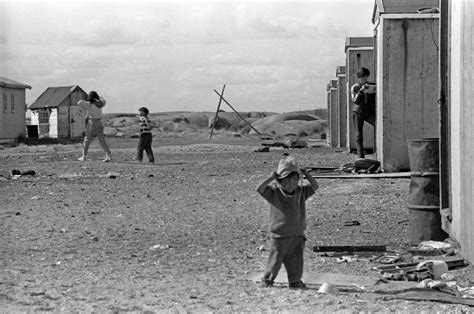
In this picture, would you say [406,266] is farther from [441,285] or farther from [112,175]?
[112,175]

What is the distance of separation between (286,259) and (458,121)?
8.75ft

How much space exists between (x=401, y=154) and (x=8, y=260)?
9986mm

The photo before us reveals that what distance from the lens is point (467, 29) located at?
26.0 ft

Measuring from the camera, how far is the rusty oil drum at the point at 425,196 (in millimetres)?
9102

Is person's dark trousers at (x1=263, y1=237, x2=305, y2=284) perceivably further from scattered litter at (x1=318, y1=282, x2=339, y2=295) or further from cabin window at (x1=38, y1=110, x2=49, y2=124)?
cabin window at (x1=38, y1=110, x2=49, y2=124)

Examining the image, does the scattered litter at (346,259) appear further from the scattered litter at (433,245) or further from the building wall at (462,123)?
the building wall at (462,123)

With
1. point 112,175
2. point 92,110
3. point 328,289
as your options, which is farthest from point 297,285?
point 92,110

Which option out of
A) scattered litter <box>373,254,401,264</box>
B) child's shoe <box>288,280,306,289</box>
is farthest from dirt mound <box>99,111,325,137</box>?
child's shoe <box>288,280,306,289</box>

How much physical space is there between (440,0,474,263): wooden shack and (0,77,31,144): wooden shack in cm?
3284

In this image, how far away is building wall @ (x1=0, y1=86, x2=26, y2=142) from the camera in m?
40.0

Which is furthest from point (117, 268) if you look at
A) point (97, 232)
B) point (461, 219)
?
point (461, 219)

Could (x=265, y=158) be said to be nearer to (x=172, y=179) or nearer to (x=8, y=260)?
(x=172, y=179)

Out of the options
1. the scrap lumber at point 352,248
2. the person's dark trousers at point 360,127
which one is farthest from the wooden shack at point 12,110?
the scrap lumber at point 352,248

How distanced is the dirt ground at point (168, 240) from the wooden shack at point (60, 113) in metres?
32.3
